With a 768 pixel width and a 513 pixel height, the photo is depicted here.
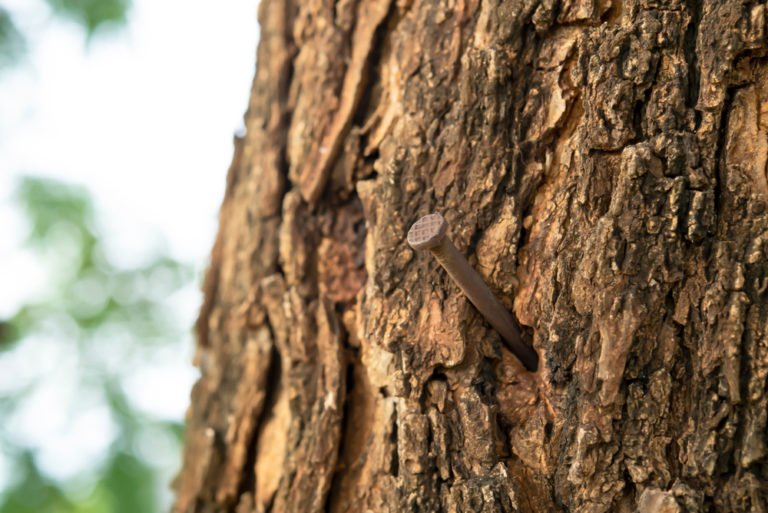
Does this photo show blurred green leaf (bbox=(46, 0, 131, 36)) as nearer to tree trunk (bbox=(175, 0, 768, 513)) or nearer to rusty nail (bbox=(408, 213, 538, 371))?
tree trunk (bbox=(175, 0, 768, 513))

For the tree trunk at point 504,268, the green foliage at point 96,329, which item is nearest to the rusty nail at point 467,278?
the tree trunk at point 504,268

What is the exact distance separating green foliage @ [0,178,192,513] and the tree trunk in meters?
1.61

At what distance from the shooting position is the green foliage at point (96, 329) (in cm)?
330

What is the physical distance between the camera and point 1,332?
134 inches

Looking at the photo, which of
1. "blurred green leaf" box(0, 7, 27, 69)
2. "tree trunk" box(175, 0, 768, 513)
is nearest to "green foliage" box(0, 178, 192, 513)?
"blurred green leaf" box(0, 7, 27, 69)

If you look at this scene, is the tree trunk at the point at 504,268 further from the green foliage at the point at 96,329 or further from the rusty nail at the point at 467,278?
the green foliage at the point at 96,329

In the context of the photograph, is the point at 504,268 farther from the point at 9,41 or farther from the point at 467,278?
the point at 9,41

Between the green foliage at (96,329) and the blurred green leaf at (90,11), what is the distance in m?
0.87

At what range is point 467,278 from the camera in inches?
48.9

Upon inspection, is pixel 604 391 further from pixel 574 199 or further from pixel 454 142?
pixel 454 142

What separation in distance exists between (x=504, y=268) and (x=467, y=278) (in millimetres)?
143

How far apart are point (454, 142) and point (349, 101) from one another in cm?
43

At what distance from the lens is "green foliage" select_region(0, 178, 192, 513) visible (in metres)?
3.30

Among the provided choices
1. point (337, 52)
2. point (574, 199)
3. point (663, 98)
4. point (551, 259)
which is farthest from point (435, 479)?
point (337, 52)
